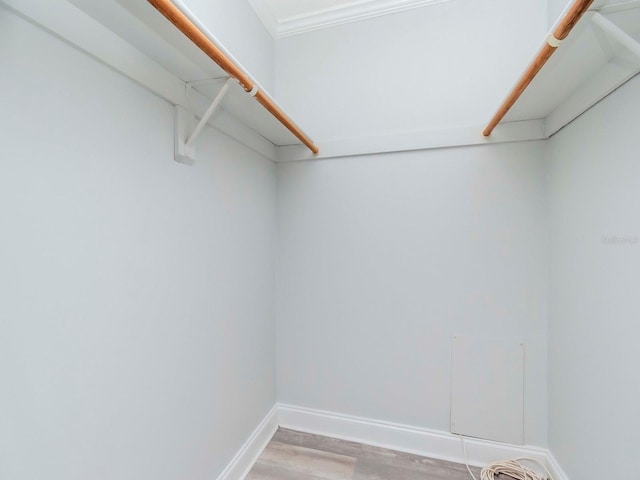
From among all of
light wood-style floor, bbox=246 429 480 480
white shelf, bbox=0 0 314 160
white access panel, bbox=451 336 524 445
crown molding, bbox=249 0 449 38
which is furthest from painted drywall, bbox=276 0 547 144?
light wood-style floor, bbox=246 429 480 480

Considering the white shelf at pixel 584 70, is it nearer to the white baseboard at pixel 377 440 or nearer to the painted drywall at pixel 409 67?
the painted drywall at pixel 409 67

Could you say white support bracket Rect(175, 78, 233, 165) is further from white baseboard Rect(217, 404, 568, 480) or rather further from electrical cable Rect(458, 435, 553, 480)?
electrical cable Rect(458, 435, 553, 480)

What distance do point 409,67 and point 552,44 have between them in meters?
0.98

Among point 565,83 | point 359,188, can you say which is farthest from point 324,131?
point 565,83

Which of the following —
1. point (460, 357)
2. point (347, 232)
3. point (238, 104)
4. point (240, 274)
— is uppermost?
point (238, 104)

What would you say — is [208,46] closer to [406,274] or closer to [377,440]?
[406,274]

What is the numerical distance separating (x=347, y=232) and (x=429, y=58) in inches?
44.3

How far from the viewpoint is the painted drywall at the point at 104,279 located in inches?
26.6

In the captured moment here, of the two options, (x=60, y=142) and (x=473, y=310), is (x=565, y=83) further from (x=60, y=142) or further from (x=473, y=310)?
(x=60, y=142)

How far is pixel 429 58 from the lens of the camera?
173cm

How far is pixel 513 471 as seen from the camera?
1.55 meters

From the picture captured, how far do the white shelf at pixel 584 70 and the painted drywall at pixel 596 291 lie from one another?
2.2 inches

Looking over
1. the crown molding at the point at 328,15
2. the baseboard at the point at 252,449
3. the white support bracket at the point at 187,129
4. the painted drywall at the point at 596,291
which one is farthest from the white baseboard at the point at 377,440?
the crown molding at the point at 328,15

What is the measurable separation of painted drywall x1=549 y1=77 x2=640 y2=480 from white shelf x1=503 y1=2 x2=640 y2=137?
0.06 m
